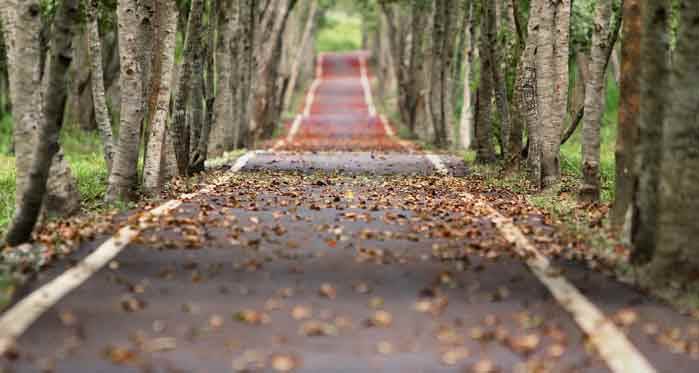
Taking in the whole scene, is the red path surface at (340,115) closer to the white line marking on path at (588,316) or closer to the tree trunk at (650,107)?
the white line marking on path at (588,316)

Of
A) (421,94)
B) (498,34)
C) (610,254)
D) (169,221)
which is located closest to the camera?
(610,254)

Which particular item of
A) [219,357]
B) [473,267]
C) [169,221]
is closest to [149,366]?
[219,357]

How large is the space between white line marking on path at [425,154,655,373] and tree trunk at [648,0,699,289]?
80 cm

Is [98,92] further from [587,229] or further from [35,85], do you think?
[587,229]

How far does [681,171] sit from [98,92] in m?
11.2

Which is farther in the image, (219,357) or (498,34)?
(498,34)

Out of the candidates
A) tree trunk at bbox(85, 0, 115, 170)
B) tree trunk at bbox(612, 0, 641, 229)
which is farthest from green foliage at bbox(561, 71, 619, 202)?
tree trunk at bbox(85, 0, 115, 170)

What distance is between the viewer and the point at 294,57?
58.3 metres

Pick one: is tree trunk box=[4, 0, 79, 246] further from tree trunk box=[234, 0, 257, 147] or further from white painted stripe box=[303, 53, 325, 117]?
white painted stripe box=[303, 53, 325, 117]

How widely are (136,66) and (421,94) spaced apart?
2455 cm

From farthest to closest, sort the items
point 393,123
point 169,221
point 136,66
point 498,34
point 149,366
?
point 393,123, point 498,34, point 136,66, point 169,221, point 149,366

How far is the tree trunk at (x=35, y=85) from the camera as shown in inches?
468

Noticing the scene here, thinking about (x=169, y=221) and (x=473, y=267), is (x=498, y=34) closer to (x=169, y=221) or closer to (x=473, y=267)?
(x=169, y=221)

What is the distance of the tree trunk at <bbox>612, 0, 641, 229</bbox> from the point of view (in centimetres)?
1385
